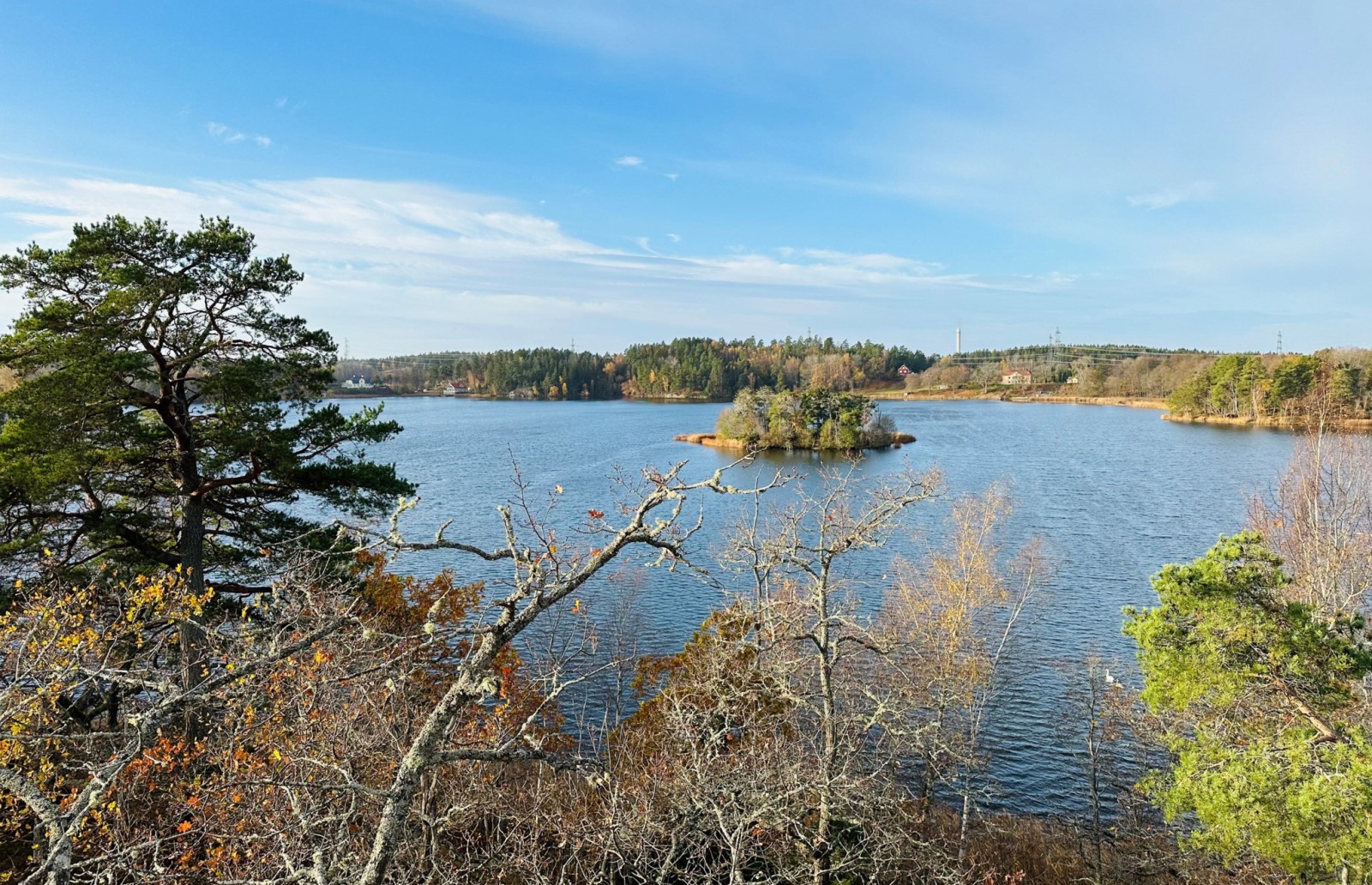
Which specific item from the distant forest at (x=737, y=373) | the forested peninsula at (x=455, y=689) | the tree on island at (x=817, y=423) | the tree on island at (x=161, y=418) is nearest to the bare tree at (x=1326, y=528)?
the forested peninsula at (x=455, y=689)

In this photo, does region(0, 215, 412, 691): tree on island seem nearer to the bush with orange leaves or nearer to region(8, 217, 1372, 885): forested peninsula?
region(8, 217, 1372, 885): forested peninsula

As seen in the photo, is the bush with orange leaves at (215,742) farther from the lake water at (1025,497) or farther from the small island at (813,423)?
the small island at (813,423)

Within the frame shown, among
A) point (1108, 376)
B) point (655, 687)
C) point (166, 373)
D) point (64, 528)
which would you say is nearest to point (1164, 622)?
point (655, 687)

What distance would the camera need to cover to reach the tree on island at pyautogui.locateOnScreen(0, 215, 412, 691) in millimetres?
12391

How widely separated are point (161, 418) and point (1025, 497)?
41.3 meters

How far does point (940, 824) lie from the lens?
15.6m

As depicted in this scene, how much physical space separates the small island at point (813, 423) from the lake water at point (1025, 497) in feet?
11.5

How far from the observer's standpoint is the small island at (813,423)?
67312mm

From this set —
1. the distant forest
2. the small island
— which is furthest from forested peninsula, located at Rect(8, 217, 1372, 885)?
the distant forest

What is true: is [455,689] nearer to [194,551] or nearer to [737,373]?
[194,551]

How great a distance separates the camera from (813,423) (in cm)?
6844

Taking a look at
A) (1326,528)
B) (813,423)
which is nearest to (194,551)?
(1326,528)

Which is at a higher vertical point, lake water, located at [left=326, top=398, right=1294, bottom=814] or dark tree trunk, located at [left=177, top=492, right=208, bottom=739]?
dark tree trunk, located at [left=177, top=492, right=208, bottom=739]

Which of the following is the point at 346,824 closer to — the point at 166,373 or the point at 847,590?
the point at 166,373
